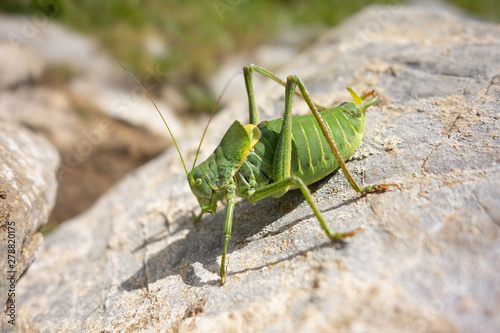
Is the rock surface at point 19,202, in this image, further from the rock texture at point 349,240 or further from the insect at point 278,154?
the insect at point 278,154

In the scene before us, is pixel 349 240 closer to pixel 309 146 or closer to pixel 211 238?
pixel 309 146

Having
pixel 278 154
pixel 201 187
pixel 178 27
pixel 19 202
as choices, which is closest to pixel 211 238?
pixel 201 187

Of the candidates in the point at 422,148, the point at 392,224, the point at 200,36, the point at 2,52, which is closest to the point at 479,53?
the point at 422,148

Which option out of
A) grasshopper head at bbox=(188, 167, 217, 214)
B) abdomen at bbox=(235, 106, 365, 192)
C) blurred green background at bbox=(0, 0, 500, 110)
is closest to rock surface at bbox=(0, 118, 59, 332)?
grasshopper head at bbox=(188, 167, 217, 214)

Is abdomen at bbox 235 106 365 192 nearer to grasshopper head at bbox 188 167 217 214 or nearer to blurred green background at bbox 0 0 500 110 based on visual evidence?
grasshopper head at bbox 188 167 217 214

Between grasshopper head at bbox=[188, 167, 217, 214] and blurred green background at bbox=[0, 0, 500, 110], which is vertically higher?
blurred green background at bbox=[0, 0, 500, 110]

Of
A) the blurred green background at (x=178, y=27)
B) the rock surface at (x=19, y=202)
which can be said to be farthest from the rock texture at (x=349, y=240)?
the blurred green background at (x=178, y=27)

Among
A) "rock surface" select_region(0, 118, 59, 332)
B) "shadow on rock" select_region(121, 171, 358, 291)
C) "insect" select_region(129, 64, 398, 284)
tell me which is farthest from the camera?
"shadow on rock" select_region(121, 171, 358, 291)
